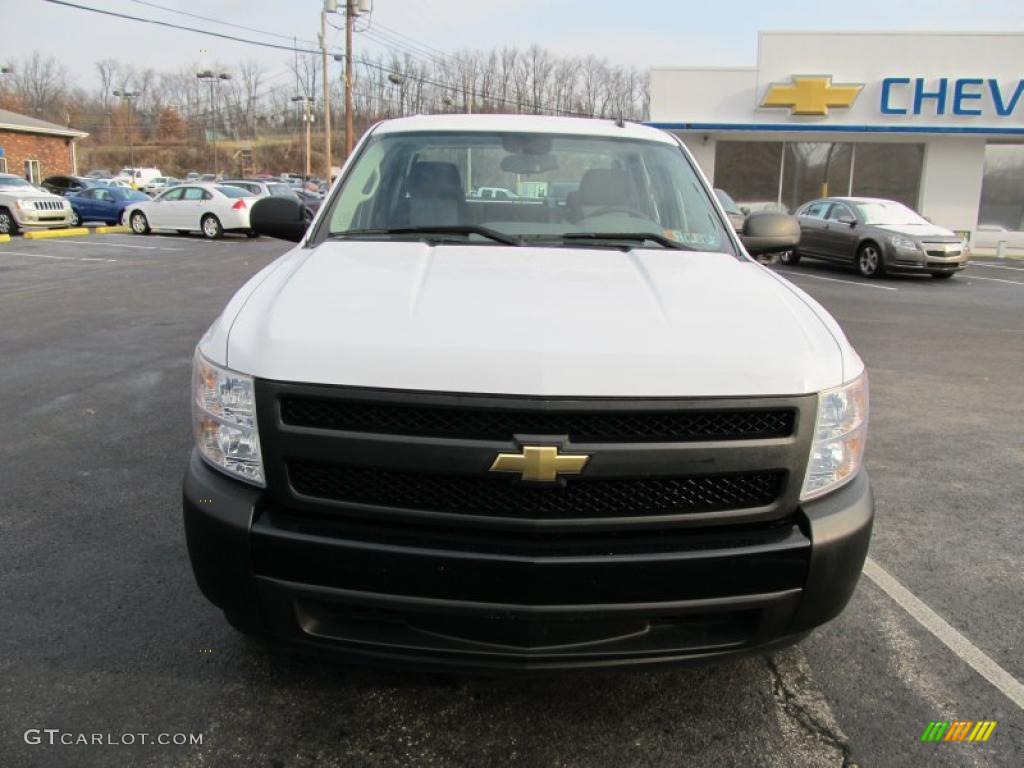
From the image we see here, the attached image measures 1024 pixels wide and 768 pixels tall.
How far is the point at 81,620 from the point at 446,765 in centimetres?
163

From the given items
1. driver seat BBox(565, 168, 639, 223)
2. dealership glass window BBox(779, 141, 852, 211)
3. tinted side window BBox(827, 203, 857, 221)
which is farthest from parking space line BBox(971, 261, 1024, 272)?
driver seat BBox(565, 168, 639, 223)

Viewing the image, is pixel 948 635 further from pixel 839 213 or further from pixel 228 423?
pixel 839 213

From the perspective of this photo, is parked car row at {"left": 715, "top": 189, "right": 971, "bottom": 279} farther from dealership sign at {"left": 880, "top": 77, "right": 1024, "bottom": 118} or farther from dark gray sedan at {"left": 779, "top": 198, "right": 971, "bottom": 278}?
dealership sign at {"left": 880, "top": 77, "right": 1024, "bottom": 118}

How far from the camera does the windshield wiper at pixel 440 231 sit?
320 cm

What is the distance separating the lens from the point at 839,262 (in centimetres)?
1720

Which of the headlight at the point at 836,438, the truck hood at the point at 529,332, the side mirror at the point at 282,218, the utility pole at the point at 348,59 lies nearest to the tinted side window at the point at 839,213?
the side mirror at the point at 282,218

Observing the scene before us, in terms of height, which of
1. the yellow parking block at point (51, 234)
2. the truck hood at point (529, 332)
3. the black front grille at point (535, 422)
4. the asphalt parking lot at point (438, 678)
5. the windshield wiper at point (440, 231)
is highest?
the windshield wiper at point (440, 231)

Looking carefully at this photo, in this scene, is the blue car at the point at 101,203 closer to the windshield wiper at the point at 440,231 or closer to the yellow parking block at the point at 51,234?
the yellow parking block at the point at 51,234

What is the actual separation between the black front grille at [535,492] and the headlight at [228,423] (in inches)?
5.5

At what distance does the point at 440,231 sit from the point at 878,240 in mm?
15032

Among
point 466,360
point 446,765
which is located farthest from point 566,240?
point 446,765

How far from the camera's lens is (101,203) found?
26.8 metres

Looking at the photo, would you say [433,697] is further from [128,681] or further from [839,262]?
[839,262]

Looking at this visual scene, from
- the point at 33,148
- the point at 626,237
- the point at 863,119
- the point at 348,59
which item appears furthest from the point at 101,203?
the point at 626,237
